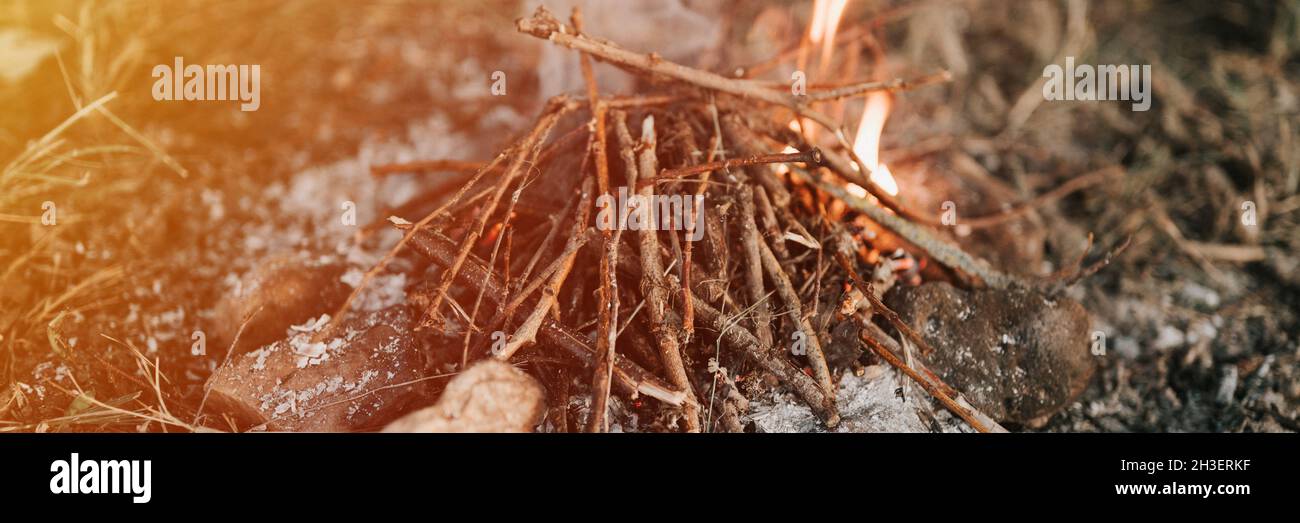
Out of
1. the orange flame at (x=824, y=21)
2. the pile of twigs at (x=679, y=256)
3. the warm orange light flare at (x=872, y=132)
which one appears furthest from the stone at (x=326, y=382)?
the orange flame at (x=824, y=21)

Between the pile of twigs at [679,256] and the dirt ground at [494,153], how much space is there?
19 cm

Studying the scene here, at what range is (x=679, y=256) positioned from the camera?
2402 millimetres

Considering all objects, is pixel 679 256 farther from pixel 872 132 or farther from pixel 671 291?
pixel 872 132

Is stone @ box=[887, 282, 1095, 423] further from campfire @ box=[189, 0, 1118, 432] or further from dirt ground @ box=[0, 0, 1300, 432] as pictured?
dirt ground @ box=[0, 0, 1300, 432]

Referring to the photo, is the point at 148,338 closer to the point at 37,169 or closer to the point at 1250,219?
the point at 37,169

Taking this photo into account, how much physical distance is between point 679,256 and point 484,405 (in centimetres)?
84

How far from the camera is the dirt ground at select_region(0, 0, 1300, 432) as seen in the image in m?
2.84

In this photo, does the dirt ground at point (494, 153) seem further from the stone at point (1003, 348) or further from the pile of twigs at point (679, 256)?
the stone at point (1003, 348)

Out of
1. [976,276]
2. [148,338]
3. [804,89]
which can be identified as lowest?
[148,338]

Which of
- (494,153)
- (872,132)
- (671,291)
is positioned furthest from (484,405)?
(872,132)
